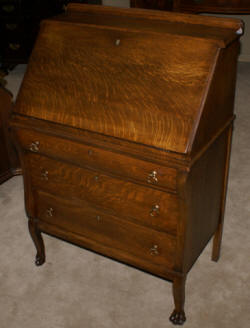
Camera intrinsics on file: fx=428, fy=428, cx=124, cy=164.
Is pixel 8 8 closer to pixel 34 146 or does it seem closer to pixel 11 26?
pixel 11 26

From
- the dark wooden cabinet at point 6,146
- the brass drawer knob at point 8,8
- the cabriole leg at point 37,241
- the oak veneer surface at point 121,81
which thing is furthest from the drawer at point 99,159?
the brass drawer knob at point 8,8

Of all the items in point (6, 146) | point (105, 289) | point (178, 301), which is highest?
point (6, 146)

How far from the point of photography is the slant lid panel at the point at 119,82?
6.15 ft

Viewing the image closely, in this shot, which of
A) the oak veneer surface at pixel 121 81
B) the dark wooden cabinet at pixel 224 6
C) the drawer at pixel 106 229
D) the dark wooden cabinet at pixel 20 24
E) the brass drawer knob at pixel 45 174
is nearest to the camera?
the oak veneer surface at pixel 121 81

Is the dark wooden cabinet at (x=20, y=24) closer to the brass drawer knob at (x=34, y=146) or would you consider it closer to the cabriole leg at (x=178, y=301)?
the brass drawer knob at (x=34, y=146)

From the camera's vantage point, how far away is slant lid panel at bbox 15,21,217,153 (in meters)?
1.87

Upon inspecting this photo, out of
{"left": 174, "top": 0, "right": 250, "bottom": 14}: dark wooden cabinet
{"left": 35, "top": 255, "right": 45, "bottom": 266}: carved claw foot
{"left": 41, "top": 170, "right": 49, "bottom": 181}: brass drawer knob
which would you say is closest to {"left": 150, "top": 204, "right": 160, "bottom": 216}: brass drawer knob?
{"left": 41, "top": 170, "right": 49, "bottom": 181}: brass drawer knob

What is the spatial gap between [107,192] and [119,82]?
22.7 inches

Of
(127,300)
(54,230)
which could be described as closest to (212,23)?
(54,230)

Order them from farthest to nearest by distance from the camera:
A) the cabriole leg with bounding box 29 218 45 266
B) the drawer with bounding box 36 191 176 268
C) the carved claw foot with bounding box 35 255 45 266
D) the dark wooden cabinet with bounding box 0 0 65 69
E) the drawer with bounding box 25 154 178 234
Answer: the dark wooden cabinet with bounding box 0 0 65 69, the carved claw foot with bounding box 35 255 45 266, the cabriole leg with bounding box 29 218 45 266, the drawer with bounding box 36 191 176 268, the drawer with bounding box 25 154 178 234

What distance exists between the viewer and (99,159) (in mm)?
2111

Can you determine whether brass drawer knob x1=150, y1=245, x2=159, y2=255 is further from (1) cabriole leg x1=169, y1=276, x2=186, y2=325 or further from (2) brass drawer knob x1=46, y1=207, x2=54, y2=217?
(2) brass drawer knob x1=46, y1=207, x2=54, y2=217

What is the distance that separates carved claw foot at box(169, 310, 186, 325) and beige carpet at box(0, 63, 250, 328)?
1.8 inches

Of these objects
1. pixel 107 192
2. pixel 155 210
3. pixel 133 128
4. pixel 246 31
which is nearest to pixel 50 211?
pixel 107 192
